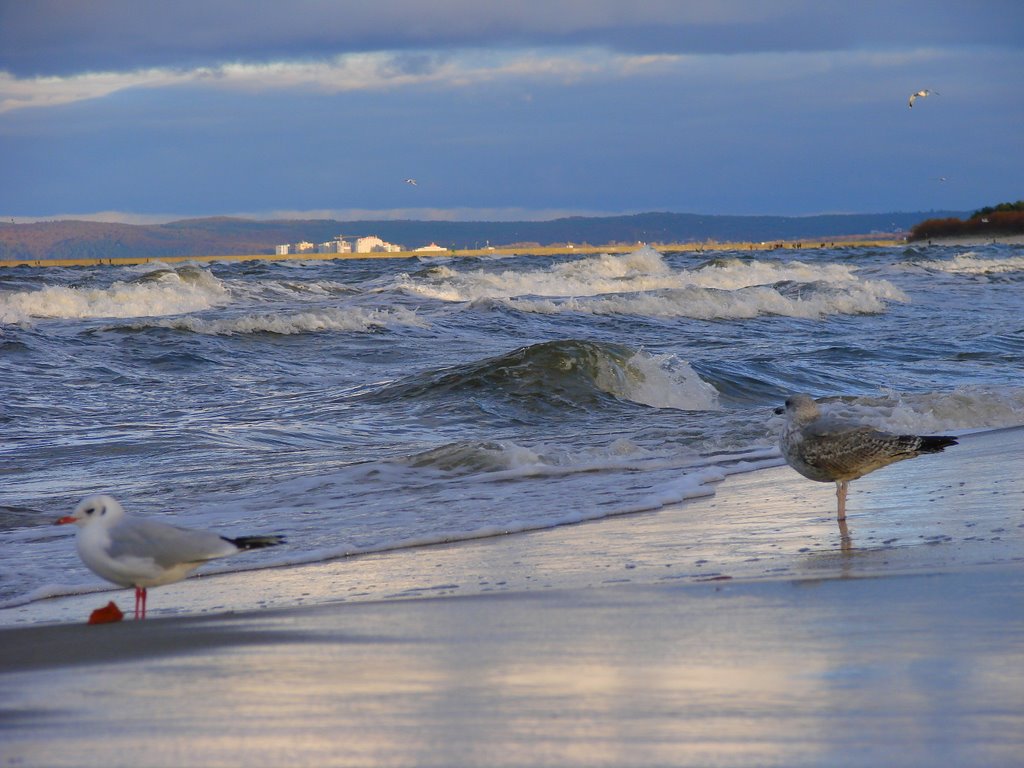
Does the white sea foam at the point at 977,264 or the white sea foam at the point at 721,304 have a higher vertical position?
the white sea foam at the point at 977,264

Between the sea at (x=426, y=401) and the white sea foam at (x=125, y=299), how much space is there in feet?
0.28

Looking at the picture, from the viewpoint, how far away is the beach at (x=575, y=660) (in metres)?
2.37

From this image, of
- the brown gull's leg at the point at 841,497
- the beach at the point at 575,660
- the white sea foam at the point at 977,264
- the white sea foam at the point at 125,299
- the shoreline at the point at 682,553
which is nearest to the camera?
the beach at the point at 575,660

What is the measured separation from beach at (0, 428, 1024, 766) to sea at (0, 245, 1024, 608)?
1353 mm

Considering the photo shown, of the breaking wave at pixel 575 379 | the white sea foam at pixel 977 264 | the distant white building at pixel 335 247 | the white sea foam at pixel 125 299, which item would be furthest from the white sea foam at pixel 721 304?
the distant white building at pixel 335 247

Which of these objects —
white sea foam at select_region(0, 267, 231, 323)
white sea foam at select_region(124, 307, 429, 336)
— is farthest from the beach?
white sea foam at select_region(0, 267, 231, 323)

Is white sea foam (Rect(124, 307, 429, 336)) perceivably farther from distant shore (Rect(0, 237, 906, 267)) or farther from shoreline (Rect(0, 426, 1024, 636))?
distant shore (Rect(0, 237, 906, 267))

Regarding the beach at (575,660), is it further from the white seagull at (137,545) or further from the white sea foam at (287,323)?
the white sea foam at (287,323)

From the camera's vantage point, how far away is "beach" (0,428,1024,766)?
2.37m

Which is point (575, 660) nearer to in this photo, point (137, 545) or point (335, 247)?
point (137, 545)

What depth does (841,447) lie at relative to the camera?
5055mm

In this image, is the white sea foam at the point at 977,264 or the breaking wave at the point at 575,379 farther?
the white sea foam at the point at 977,264

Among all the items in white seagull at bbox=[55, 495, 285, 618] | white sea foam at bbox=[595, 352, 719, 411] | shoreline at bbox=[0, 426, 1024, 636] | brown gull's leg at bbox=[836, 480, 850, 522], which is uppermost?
white seagull at bbox=[55, 495, 285, 618]

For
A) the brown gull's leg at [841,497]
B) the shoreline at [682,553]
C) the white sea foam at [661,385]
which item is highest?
the brown gull's leg at [841,497]
